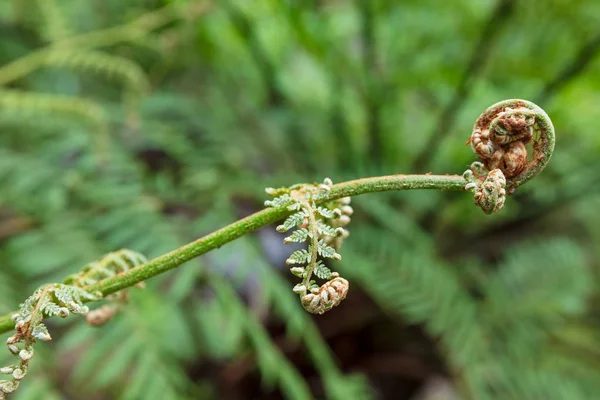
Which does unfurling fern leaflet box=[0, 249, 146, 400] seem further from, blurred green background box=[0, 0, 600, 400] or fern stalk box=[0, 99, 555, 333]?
blurred green background box=[0, 0, 600, 400]

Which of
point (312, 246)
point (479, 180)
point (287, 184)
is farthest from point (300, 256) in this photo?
point (287, 184)

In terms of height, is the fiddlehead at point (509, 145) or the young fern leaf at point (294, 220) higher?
the young fern leaf at point (294, 220)

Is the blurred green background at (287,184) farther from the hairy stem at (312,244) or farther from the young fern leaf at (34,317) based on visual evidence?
the hairy stem at (312,244)

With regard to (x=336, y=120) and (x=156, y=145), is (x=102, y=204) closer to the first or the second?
(x=156, y=145)

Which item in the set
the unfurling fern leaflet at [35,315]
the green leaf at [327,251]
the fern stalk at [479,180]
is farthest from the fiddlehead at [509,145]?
the unfurling fern leaflet at [35,315]

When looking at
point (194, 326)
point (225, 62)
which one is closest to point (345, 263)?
point (194, 326)

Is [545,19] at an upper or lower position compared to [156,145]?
lower
